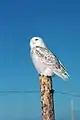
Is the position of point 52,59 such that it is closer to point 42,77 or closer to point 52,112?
point 42,77

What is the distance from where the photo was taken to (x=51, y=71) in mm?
3576

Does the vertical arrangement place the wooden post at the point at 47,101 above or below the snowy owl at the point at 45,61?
below

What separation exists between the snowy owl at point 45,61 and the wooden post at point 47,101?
0.57 ft

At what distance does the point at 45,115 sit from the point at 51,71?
2.06 ft

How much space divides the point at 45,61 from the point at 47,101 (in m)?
0.63

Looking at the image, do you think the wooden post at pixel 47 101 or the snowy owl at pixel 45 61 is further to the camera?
the snowy owl at pixel 45 61

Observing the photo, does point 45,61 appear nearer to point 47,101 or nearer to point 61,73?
point 61,73

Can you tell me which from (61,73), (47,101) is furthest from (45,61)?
(47,101)

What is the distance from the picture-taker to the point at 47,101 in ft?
11.0

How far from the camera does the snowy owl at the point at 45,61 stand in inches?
141

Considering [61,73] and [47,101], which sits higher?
[61,73]

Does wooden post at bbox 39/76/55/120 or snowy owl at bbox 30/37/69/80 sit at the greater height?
snowy owl at bbox 30/37/69/80

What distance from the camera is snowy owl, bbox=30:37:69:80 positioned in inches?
141

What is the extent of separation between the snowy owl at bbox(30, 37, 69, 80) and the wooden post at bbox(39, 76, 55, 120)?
173mm
